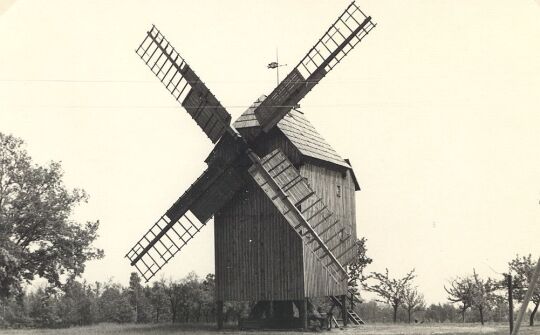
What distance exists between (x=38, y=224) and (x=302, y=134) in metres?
14.5

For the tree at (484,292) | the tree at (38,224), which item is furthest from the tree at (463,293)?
the tree at (38,224)

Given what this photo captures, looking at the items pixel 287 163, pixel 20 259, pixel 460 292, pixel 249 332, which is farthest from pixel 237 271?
pixel 460 292

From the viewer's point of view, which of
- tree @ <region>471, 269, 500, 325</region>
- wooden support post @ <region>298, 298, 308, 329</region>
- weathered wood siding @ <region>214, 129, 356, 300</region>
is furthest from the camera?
tree @ <region>471, 269, 500, 325</region>

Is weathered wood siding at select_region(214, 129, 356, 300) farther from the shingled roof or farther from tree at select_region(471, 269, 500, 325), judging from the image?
tree at select_region(471, 269, 500, 325)

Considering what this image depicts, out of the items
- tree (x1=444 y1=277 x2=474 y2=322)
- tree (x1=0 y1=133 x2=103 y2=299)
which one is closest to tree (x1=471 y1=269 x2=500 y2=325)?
tree (x1=444 y1=277 x2=474 y2=322)

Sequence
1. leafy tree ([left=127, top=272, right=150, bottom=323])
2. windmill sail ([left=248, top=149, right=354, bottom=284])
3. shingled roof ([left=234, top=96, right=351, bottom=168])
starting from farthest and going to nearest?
leafy tree ([left=127, top=272, right=150, bottom=323]), shingled roof ([left=234, top=96, right=351, bottom=168]), windmill sail ([left=248, top=149, right=354, bottom=284])

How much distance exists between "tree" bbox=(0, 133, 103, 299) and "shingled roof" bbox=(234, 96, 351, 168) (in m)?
12.3

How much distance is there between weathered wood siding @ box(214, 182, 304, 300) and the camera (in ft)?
79.3

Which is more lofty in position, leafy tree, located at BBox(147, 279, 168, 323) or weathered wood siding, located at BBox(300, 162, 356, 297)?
weathered wood siding, located at BBox(300, 162, 356, 297)

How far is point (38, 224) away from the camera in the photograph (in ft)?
105

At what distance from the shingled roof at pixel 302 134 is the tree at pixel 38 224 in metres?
12.3

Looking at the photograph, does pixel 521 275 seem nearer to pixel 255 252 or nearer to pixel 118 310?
pixel 255 252

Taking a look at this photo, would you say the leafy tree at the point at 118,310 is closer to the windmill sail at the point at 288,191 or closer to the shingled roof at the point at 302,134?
the shingled roof at the point at 302,134

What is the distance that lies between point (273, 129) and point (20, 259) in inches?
576
